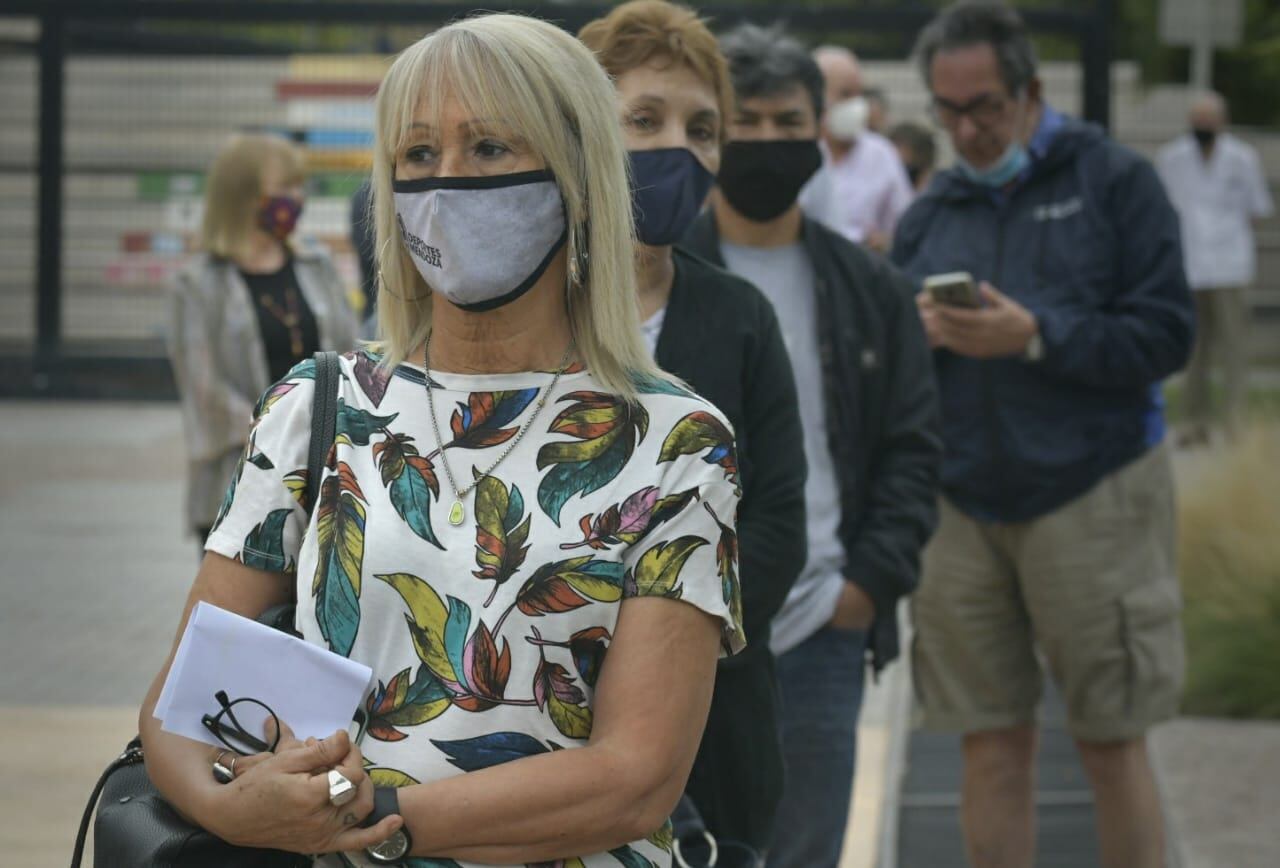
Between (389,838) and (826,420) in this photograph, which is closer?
(389,838)

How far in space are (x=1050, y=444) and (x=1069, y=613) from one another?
430 mm

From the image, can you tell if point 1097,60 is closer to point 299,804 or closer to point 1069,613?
point 1069,613

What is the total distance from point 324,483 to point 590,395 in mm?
361

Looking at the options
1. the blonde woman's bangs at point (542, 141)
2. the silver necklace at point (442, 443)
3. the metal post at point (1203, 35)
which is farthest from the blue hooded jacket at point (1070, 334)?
the metal post at point (1203, 35)

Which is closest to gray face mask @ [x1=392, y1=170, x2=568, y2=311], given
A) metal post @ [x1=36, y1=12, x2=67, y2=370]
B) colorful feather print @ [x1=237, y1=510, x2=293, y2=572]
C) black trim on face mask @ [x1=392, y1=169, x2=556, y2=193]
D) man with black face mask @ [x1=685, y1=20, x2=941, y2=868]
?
black trim on face mask @ [x1=392, y1=169, x2=556, y2=193]

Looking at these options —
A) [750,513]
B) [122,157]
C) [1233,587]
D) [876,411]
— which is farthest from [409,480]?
[122,157]

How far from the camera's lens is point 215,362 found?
7082 millimetres

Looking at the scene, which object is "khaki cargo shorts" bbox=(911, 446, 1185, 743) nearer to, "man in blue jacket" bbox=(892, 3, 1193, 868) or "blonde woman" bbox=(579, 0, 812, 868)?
"man in blue jacket" bbox=(892, 3, 1193, 868)

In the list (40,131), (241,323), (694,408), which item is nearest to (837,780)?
(694,408)

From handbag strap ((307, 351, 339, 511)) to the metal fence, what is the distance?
39.9 ft

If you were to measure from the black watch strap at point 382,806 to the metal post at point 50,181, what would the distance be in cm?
Answer: 1321

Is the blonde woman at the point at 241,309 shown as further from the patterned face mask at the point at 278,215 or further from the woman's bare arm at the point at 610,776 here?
the woman's bare arm at the point at 610,776

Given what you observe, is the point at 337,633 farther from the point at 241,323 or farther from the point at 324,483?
the point at 241,323

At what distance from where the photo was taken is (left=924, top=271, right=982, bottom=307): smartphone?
4.62m
